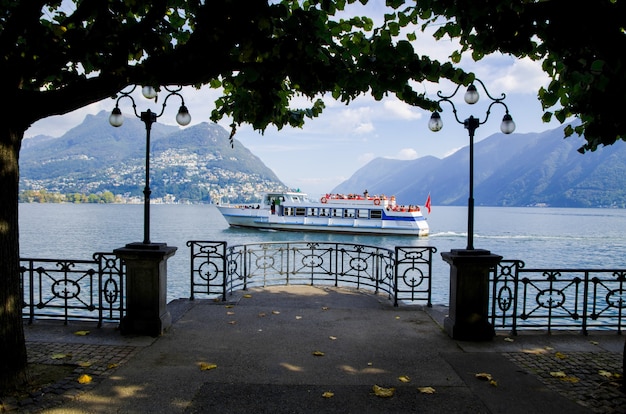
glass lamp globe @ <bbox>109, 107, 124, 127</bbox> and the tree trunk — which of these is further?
glass lamp globe @ <bbox>109, 107, 124, 127</bbox>

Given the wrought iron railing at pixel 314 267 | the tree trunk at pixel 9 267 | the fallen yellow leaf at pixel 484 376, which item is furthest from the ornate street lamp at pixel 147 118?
the fallen yellow leaf at pixel 484 376

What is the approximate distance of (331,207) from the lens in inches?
2047

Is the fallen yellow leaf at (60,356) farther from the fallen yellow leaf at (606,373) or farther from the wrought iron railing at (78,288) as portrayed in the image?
the fallen yellow leaf at (606,373)

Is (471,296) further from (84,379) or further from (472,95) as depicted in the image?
(84,379)

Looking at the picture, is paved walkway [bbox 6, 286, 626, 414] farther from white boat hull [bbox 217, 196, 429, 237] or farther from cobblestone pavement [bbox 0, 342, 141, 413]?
white boat hull [bbox 217, 196, 429, 237]

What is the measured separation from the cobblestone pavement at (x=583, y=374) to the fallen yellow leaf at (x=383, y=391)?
186 centimetres

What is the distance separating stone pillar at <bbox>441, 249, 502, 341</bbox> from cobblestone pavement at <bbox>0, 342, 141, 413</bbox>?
15.5 feet

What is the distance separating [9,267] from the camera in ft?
14.6

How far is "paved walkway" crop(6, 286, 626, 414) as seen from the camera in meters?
4.24

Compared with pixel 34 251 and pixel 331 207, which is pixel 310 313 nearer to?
pixel 34 251

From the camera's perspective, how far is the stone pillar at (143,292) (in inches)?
249

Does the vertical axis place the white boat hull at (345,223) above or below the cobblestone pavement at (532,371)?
below

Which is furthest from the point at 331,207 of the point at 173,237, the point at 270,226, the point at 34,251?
the point at 34,251

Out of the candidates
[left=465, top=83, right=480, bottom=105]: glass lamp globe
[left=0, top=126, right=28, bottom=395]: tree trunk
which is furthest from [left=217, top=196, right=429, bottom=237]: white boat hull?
[left=0, top=126, right=28, bottom=395]: tree trunk
